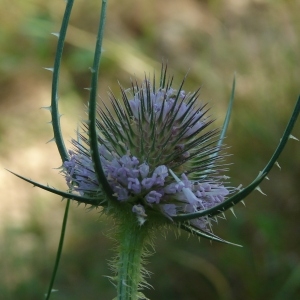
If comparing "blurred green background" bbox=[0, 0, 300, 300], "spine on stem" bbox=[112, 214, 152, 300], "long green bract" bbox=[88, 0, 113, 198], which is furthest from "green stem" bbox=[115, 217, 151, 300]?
"blurred green background" bbox=[0, 0, 300, 300]

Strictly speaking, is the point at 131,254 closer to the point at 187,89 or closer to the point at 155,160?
the point at 155,160

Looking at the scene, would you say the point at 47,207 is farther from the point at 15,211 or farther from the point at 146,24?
the point at 146,24

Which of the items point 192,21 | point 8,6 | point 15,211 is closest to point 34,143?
point 15,211

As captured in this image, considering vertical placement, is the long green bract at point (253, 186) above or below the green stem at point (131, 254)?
above

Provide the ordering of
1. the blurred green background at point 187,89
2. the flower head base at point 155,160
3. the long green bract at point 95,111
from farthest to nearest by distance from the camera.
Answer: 1. the blurred green background at point 187,89
2. the flower head base at point 155,160
3. the long green bract at point 95,111

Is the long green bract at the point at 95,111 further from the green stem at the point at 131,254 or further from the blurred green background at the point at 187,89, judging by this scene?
the blurred green background at the point at 187,89

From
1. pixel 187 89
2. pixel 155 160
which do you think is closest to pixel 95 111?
pixel 155 160

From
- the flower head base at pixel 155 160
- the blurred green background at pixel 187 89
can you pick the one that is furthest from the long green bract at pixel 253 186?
the blurred green background at pixel 187 89
